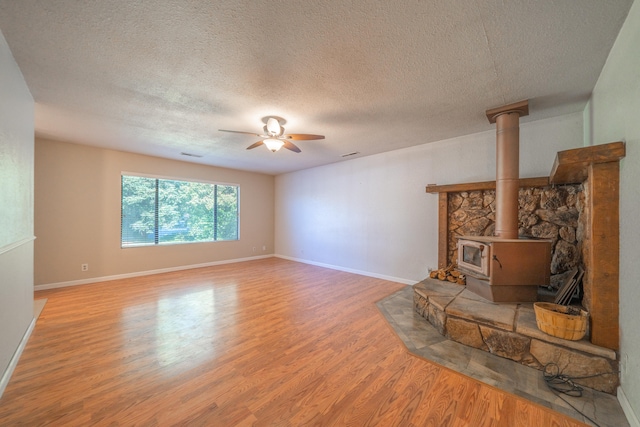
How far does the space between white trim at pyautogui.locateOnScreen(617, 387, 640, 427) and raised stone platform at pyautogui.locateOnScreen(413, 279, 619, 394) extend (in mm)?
72

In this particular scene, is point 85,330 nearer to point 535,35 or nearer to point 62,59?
point 62,59

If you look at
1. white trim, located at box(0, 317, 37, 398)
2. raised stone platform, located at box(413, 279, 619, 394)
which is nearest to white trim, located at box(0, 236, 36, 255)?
white trim, located at box(0, 317, 37, 398)

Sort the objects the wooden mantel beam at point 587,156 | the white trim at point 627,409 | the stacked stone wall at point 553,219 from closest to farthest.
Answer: the white trim at point 627,409, the wooden mantel beam at point 587,156, the stacked stone wall at point 553,219

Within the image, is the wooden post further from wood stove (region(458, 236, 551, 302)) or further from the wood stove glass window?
the wood stove glass window

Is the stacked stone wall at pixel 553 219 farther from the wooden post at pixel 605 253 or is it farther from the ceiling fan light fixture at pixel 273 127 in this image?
the ceiling fan light fixture at pixel 273 127

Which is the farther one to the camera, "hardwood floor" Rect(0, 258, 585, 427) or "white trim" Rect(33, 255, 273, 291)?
"white trim" Rect(33, 255, 273, 291)

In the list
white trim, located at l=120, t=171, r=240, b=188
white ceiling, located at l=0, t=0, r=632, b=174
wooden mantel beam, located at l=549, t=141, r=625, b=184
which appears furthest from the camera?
white trim, located at l=120, t=171, r=240, b=188

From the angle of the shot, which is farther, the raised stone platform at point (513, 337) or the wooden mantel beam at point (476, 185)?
the wooden mantel beam at point (476, 185)

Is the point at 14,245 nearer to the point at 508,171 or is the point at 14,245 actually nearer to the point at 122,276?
the point at 122,276

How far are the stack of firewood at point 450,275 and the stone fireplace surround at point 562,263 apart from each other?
215mm

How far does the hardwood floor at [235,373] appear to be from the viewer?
4.91 feet

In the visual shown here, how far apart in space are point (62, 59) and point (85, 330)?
8.60 feet

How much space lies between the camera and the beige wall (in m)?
4.02

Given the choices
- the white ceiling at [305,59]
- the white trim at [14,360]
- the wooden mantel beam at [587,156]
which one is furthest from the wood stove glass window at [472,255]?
the white trim at [14,360]
